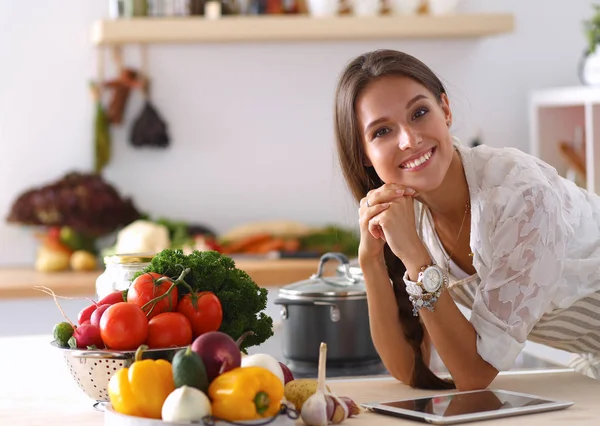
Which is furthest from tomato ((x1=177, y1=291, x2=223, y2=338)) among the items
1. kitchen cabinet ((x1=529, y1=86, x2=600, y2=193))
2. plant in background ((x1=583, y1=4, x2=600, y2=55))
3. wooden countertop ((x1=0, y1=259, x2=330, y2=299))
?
kitchen cabinet ((x1=529, y1=86, x2=600, y2=193))

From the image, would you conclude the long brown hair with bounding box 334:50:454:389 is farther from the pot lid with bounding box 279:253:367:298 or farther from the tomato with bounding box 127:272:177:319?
the tomato with bounding box 127:272:177:319

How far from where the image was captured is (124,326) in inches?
57.2

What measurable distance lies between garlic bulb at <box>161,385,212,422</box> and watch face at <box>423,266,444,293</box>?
657 millimetres

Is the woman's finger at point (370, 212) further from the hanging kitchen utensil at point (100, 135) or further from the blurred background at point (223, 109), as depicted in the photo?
the hanging kitchen utensil at point (100, 135)

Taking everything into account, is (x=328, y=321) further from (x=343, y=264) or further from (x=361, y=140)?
(x=361, y=140)

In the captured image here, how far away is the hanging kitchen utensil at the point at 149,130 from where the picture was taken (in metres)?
4.14

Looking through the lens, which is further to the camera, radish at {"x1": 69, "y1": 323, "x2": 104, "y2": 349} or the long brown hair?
the long brown hair

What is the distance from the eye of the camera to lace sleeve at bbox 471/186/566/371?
5.90 feet

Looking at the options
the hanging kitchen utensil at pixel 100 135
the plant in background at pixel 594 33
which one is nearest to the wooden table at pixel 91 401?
the hanging kitchen utensil at pixel 100 135

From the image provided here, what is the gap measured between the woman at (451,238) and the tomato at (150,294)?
51 cm

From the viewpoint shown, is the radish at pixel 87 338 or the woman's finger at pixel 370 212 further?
the woman's finger at pixel 370 212

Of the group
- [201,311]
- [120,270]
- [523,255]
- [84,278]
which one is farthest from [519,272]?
[84,278]

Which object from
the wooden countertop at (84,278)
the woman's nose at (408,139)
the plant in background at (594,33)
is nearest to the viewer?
the woman's nose at (408,139)

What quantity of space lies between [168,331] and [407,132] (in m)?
0.65
